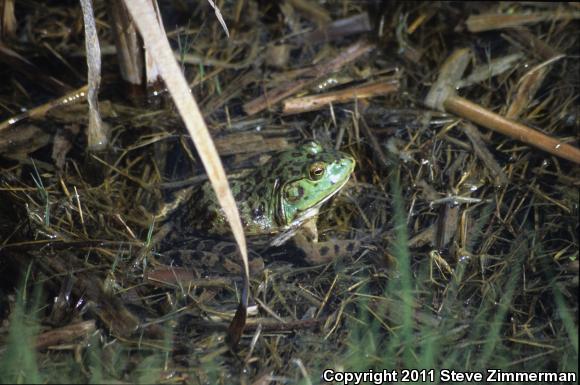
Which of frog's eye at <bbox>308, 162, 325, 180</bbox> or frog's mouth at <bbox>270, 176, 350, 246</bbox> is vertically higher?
frog's eye at <bbox>308, 162, 325, 180</bbox>

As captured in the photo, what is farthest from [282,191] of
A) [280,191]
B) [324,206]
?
[324,206]

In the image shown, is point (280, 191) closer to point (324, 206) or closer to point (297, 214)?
point (297, 214)

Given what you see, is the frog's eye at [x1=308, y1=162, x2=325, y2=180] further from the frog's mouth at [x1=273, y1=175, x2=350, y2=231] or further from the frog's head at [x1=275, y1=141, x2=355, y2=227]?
the frog's mouth at [x1=273, y1=175, x2=350, y2=231]

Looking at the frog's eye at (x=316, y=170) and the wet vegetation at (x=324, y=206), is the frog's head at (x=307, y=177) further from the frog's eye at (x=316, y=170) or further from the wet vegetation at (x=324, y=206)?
the wet vegetation at (x=324, y=206)

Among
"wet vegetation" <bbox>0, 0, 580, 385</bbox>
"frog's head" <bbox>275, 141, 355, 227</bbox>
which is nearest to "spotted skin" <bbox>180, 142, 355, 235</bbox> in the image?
"frog's head" <bbox>275, 141, 355, 227</bbox>

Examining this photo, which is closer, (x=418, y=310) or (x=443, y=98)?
(x=418, y=310)

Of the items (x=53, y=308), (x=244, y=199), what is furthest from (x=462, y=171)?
(x=53, y=308)

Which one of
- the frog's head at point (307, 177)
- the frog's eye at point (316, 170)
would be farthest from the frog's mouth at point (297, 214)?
the frog's eye at point (316, 170)

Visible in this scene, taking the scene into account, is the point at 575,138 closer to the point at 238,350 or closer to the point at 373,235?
the point at 373,235
